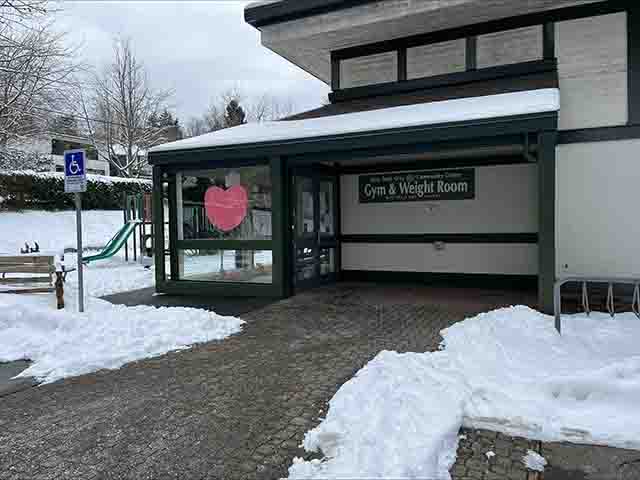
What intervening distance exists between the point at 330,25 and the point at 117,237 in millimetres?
9243

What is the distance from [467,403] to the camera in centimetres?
376

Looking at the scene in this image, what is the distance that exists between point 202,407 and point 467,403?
2147 mm

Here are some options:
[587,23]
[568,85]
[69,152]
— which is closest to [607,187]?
[568,85]

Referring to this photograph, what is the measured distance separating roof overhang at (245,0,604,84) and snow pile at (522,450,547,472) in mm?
7604

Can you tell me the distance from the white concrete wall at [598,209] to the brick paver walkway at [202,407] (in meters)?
2.95

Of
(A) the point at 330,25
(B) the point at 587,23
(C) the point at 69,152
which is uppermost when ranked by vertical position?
(A) the point at 330,25

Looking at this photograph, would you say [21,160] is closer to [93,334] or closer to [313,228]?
[313,228]

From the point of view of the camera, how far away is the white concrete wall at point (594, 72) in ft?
25.0

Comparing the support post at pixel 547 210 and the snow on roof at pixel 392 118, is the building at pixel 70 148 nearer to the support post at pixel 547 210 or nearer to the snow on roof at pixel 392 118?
the snow on roof at pixel 392 118

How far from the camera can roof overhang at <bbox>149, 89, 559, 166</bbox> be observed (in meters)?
6.51

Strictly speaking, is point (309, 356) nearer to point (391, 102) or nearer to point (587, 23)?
point (391, 102)

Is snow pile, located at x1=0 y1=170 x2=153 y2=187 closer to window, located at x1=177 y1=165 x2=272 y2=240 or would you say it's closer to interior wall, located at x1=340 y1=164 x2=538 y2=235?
window, located at x1=177 y1=165 x2=272 y2=240

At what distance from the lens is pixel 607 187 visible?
7656 millimetres

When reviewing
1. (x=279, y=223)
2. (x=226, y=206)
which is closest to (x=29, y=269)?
(x=226, y=206)
